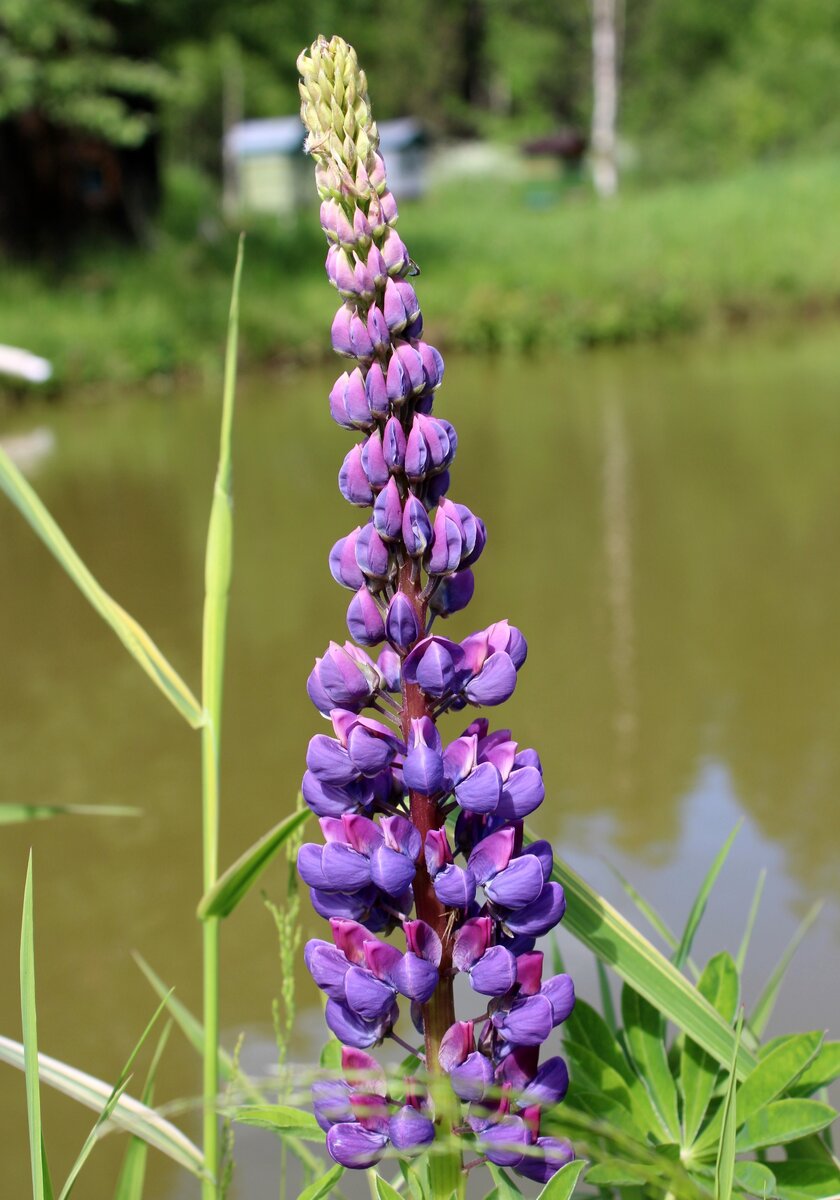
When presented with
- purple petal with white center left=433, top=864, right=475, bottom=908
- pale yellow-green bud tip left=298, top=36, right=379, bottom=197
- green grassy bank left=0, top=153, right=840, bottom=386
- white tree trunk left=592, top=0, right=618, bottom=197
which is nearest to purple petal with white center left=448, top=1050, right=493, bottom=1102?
purple petal with white center left=433, top=864, right=475, bottom=908

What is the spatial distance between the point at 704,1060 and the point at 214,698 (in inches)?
20.3

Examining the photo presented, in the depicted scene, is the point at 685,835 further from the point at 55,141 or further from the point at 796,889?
the point at 55,141

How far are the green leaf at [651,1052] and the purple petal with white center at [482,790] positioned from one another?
1.14 ft

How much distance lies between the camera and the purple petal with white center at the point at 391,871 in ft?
2.85

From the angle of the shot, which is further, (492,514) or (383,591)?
(492,514)

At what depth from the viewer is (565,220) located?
15.6 m

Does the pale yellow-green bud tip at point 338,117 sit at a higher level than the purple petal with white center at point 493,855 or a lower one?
higher

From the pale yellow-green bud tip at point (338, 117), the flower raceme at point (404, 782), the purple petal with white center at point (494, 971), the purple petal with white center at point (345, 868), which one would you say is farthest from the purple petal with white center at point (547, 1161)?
the pale yellow-green bud tip at point (338, 117)

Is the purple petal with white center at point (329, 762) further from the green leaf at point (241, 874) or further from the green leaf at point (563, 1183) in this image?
the green leaf at point (563, 1183)

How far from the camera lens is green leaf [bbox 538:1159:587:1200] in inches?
34.5

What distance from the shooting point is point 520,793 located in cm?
91

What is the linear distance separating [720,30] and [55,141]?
25.8 metres

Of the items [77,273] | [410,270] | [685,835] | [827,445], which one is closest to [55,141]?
[77,273]

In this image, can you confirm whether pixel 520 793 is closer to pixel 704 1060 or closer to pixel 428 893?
pixel 428 893
